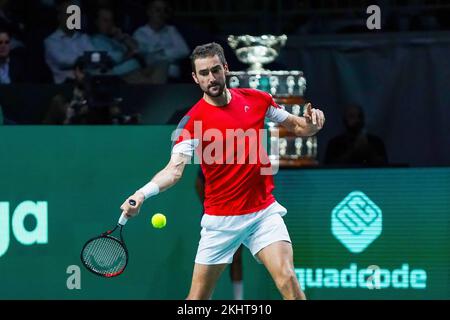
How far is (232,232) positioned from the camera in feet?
26.9

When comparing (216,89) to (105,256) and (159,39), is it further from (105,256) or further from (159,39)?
(159,39)

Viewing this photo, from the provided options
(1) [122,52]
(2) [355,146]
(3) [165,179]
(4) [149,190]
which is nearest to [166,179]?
(3) [165,179]

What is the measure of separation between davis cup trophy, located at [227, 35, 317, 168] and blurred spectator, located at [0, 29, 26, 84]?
1863 millimetres

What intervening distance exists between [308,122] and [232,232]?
0.83 m

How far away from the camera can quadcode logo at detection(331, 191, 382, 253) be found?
1008cm

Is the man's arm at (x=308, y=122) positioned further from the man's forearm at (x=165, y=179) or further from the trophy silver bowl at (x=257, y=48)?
the trophy silver bowl at (x=257, y=48)

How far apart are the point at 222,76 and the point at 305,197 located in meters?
2.26

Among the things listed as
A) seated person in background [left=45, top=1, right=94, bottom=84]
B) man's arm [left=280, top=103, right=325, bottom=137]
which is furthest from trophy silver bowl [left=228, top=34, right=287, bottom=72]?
man's arm [left=280, top=103, right=325, bottom=137]

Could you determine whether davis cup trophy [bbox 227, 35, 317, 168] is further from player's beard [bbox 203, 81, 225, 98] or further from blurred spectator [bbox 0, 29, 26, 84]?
player's beard [bbox 203, 81, 225, 98]

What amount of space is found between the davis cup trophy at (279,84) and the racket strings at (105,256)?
2539mm

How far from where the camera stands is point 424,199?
1009 centimetres

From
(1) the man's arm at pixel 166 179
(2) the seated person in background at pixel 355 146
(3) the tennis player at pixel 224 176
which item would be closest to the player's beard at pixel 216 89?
(3) the tennis player at pixel 224 176

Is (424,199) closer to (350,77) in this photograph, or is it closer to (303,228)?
(303,228)

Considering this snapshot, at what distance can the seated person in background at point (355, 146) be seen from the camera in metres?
10.8
